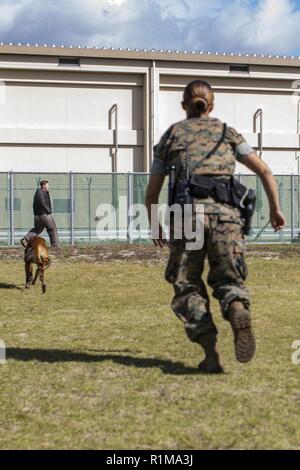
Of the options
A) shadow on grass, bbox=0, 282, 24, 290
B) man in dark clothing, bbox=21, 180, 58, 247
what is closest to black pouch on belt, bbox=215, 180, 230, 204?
shadow on grass, bbox=0, 282, 24, 290

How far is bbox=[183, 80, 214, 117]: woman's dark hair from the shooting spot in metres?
4.90

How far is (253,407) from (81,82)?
2162 cm

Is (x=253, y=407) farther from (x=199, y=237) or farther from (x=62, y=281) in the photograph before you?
(x=62, y=281)

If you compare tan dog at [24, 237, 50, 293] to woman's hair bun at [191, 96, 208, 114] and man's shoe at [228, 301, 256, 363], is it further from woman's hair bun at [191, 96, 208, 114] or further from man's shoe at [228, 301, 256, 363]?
man's shoe at [228, 301, 256, 363]

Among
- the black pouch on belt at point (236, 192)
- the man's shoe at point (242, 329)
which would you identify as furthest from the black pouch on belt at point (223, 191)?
the man's shoe at point (242, 329)

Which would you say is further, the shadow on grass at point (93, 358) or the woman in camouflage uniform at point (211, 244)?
the shadow on grass at point (93, 358)

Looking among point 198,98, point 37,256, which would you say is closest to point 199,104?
point 198,98

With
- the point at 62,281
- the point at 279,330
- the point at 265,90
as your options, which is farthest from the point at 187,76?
the point at 279,330

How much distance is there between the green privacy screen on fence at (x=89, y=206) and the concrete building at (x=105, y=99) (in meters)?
2.85

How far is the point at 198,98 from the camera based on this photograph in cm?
491

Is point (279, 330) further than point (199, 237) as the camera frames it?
Yes

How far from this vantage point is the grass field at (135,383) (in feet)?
11.7

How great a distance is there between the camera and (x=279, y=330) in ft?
21.7

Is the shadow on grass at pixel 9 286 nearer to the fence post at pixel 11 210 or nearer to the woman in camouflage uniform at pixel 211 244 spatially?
the woman in camouflage uniform at pixel 211 244
